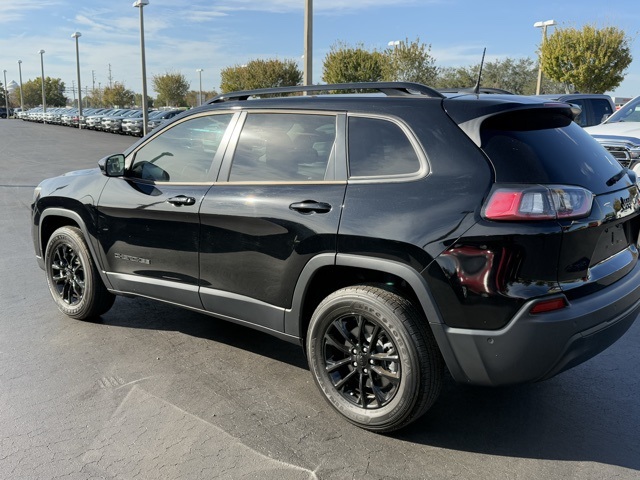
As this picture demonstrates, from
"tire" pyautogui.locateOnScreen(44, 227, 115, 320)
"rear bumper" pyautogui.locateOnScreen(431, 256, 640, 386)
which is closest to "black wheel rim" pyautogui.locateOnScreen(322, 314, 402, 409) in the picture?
"rear bumper" pyautogui.locateOnScreen(431, 256, 640, 386)

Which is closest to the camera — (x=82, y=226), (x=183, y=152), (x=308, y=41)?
(x=183, y=152)

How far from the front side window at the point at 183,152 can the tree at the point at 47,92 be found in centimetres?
11743

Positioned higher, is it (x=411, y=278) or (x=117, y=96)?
(x=117, y=96)

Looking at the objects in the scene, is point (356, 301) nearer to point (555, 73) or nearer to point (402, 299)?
point (402, 299)

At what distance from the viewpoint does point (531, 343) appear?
2654 millimetres

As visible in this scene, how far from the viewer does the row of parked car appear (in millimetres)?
35825

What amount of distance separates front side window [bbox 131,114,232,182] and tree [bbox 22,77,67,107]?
117 meters

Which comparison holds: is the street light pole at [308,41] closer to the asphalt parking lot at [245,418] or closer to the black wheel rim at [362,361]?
the asphalt parking lot at [245,418]

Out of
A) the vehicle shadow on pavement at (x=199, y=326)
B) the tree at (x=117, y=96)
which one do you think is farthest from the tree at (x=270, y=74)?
the tree at (x=117, y=96)

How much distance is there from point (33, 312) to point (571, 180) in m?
4.30

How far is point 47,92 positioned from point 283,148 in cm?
11919

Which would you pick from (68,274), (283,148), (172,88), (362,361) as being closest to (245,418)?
(362,361)

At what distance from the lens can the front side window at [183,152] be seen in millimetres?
3904

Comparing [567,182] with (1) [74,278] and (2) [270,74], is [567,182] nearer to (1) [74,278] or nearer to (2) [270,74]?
(1) [74,278]
